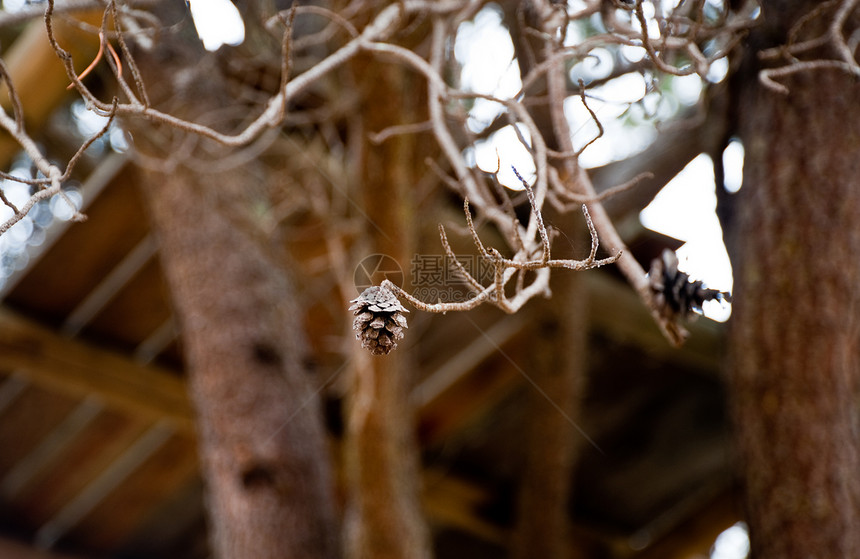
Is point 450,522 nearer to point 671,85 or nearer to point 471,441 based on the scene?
point 471,441

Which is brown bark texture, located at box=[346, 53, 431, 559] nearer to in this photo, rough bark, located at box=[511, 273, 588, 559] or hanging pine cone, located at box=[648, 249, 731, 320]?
rough bark, located at box=[511, 273, 588, 559]

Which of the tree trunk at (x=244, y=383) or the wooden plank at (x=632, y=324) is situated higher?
the wooden plank at (x=632, y=324)

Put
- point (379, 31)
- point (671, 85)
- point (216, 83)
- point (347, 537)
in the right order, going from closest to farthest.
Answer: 1. point (379, 31)
2. point (347, 537)
3. point (216, 83)
4. point (671, 85)

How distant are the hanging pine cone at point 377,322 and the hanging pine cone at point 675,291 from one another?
0.38m

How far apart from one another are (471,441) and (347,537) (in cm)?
150

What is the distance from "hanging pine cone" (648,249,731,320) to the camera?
0.85m

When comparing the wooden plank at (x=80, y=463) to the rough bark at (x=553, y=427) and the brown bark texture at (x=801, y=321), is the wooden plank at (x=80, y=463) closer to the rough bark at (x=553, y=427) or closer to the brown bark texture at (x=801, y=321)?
the rough bark at (x=553, y=427)

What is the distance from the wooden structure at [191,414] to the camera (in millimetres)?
2391

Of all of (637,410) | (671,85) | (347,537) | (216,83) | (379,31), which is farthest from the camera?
(637,410)

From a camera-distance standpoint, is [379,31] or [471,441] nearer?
[379,31]

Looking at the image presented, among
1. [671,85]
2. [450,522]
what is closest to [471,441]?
[450,522]

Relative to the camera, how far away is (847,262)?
1.20 meters

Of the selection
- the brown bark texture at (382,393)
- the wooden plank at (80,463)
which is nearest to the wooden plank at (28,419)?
the wooden plank at (80,463)

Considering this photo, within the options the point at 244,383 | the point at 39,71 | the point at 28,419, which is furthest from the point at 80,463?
the point at 244,383
